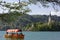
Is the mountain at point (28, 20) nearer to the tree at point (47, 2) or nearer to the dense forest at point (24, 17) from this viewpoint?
the dense forest at point (24, 17)

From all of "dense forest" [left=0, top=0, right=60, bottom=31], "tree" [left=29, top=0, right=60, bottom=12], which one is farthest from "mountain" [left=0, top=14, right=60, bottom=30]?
"tree" [left=29, top=0, right=60, bottom=12]

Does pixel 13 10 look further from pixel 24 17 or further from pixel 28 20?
pixel 28 20

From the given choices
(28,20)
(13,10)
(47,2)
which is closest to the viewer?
(47,2)

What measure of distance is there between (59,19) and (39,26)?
1.03 feet

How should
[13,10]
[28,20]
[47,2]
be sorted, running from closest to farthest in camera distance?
[47,2], [13,10], [28,20]

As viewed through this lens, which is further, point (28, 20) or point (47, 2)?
point (28, 20)

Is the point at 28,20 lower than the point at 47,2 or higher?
lower

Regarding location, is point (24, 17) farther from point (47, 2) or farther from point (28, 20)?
point (47, 2)

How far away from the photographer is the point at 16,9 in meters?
1.95

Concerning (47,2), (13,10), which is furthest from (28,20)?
(47,2)

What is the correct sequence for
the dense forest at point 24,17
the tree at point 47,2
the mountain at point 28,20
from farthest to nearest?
the mountain at point 28,20, the dense forest at point 24,17, the tree at point 47,2

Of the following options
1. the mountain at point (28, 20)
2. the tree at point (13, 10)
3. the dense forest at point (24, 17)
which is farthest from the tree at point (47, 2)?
the mountain at point (28, 20)

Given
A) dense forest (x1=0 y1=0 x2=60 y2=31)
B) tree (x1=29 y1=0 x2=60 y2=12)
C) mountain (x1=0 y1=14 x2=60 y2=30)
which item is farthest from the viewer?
mountain (x1=0 y1=14 x2=60 y2=30)

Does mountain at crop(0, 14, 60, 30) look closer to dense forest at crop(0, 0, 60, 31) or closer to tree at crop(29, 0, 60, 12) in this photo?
dense forest at crop(0, 0, 60, 31)
